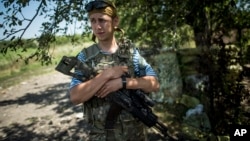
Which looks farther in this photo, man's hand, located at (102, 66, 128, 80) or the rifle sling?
the rifle sling

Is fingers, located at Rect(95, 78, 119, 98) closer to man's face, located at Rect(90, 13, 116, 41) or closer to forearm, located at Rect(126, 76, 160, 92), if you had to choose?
forearm, located at Rect(126, 76, 160, 92)

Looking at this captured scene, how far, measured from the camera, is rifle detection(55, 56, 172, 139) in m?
2.46

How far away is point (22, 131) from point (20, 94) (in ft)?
15.9

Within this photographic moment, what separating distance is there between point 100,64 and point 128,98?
1.39ft

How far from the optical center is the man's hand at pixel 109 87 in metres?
2.44

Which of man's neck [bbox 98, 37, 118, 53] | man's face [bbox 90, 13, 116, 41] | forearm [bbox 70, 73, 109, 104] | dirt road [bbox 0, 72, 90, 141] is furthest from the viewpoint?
dirt road [bbox 0, 72, 90, 141]

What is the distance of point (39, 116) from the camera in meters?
8.09

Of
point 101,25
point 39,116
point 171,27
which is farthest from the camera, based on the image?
point 39,116

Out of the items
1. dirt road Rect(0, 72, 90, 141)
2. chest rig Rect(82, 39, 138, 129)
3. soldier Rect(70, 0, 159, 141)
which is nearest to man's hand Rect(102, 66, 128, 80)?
soldier Rect(70, 0, 159, 141)

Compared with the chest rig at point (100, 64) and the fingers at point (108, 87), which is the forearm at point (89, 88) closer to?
the fingers at point (108, 87)

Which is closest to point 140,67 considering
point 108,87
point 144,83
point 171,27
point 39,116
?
point 144,83

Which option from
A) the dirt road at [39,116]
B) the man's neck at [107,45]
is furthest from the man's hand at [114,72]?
the dirt road at [39,116]

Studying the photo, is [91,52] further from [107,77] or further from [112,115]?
[112,115]

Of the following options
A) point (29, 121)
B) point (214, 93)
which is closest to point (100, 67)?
point (214, 93)
